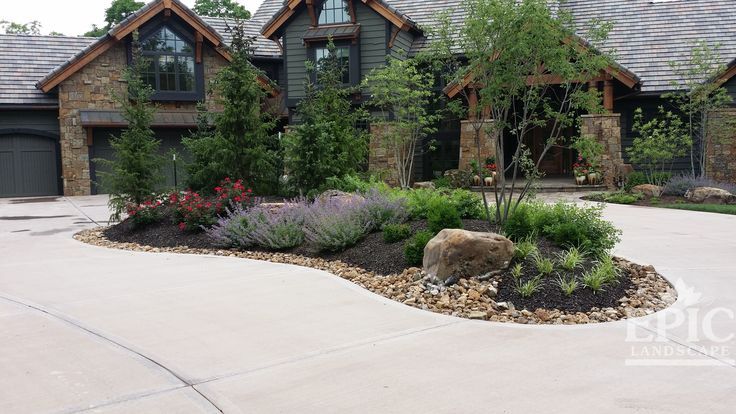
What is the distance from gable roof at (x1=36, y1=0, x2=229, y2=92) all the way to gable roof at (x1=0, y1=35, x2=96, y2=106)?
24.8 inches

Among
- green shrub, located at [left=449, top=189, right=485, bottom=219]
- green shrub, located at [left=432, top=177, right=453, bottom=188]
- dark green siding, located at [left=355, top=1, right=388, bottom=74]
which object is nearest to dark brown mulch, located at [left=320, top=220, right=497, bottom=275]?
green shrub, located at [left=449, top=189, right=485, bottom=219]

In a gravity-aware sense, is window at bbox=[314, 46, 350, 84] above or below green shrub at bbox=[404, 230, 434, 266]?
above

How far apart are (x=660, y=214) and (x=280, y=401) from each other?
37.4 ft

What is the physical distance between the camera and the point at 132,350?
16.1 ft

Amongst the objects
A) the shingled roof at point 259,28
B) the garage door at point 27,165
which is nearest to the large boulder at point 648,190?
the shingled roof at point 259,28

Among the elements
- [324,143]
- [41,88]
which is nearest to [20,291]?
[324,143]

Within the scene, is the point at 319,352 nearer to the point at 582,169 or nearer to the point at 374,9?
the point at 582,169

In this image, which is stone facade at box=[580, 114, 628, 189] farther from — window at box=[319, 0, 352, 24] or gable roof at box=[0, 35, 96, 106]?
gable roof at box=[0, 35, 96, 106]

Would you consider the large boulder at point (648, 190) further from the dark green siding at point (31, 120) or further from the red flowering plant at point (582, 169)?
the dark green siding at point (31, 120)

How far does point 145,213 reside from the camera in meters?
11.3

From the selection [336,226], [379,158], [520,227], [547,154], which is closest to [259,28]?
[379,158]

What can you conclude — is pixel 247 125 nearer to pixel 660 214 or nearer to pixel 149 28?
pixel 660 214

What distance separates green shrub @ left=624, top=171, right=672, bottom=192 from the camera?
1723cm

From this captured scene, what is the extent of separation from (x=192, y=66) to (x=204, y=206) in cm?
1373
